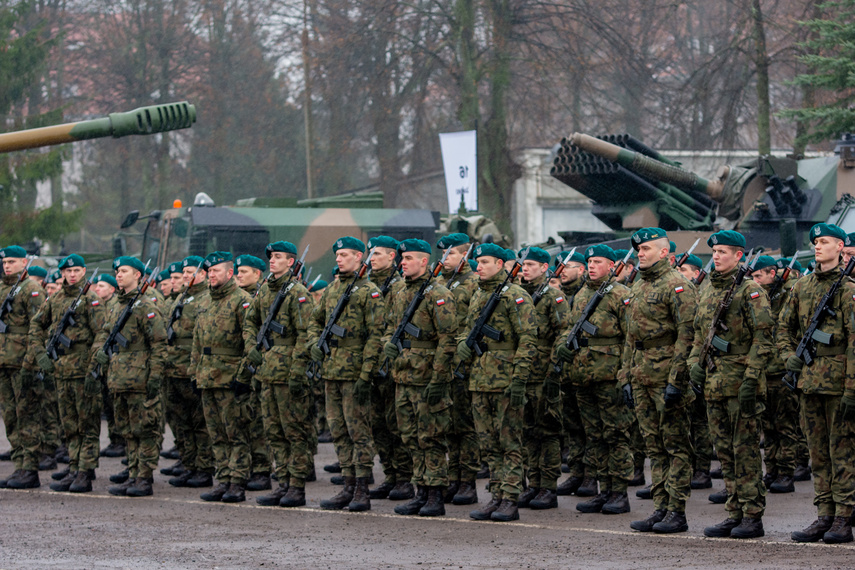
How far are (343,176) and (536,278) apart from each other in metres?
27.2

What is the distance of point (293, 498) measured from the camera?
9.28 metres

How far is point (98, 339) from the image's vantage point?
10320mm

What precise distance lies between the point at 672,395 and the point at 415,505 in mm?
2162

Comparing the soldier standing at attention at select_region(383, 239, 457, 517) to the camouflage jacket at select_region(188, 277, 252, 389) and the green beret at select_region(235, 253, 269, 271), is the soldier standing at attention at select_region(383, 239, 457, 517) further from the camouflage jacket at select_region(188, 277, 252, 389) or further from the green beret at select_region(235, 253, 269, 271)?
the green beret at select_region(235, 253, 269, 271)

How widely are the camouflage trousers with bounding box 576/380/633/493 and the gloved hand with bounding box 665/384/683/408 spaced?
1.02 meters

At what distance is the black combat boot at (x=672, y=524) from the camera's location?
7.83 m

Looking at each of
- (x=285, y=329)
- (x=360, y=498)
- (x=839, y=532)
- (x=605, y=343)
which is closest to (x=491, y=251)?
(x=605, y=343)

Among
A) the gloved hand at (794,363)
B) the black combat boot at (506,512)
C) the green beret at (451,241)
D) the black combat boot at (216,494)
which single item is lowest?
the black combat boot at (216,494)

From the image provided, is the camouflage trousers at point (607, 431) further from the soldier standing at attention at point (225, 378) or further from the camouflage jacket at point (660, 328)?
the soldier standing at attention at point (225, 378)

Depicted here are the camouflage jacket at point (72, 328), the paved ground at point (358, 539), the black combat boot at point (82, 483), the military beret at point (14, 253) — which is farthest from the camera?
the military beret at point (14, 253)

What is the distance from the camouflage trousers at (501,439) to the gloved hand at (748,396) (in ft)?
5.32

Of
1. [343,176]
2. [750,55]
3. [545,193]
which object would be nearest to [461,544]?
[750,55]

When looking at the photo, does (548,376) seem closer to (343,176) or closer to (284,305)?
(284,305)

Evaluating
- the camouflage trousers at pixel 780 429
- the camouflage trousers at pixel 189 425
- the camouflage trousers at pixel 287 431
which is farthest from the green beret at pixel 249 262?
the camouflage trousers at pixel 780 429
